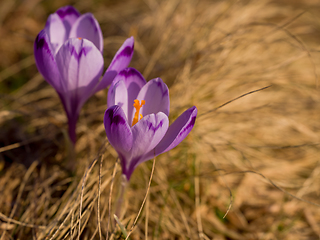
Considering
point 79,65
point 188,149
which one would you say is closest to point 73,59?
point 79,65

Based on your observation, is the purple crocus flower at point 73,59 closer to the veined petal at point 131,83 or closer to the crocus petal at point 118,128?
the veined petal at point 131,83

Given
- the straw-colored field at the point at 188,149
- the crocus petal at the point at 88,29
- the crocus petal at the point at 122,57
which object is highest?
the crocus petal at the point at 88,29

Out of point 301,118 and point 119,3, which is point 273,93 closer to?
point 301,118

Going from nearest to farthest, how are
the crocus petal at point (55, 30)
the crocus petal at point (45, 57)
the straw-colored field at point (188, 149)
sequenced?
the crocus petal at point (45, 57)
the crocus petal at point (55, 30)
the straw-colored field at point (188, 149)

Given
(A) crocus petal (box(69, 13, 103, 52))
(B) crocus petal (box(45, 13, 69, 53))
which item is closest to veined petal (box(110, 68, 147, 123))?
(A) crocus petal (box(69, 13, 103, 52))

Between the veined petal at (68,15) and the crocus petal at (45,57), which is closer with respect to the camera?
the crocus petal at (45,57)

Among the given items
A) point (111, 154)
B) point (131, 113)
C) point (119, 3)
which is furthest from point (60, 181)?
point (119, 3)

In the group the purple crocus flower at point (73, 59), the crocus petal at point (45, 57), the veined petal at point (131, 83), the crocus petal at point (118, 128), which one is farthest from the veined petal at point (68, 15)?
the crocus petal at point (118, 128)
